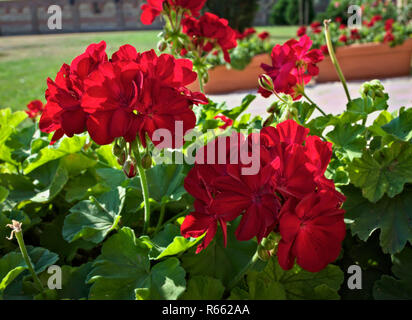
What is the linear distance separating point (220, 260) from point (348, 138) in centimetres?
39

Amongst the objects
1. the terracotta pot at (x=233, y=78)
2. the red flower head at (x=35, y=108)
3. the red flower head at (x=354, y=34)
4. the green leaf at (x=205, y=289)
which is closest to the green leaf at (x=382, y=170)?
the green leaf at (x=205, y=289)

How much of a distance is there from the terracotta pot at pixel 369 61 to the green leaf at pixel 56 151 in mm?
5185

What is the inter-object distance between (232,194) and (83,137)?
58 cm

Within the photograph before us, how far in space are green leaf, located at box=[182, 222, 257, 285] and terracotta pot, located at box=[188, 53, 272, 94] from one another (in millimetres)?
4997

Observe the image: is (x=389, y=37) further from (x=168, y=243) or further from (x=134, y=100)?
(x=134, y=100)

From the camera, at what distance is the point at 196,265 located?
0.93 metres

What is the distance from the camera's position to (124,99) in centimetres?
73

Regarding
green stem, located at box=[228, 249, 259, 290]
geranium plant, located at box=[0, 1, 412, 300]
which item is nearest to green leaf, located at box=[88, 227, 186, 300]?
geranium plant, located at box=[0, 1, 412, 300]

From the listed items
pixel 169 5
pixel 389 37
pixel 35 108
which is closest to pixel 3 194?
pixel 169 5

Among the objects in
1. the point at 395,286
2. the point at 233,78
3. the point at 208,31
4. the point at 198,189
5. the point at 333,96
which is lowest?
the point at 333,96

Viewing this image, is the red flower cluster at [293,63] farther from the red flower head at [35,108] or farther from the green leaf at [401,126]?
the red flower head at [35,108]

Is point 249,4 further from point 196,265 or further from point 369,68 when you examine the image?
point 196,265

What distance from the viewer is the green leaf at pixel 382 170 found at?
0.95m
